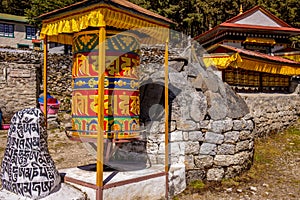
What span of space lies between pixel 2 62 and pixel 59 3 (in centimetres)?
954

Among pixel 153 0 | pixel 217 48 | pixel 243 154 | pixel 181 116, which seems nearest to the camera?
pixel 181 116

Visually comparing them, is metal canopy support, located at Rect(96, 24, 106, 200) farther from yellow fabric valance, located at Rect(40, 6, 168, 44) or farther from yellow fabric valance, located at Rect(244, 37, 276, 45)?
yellow fabric valance, located at Rect(244, 37, 276, 45)

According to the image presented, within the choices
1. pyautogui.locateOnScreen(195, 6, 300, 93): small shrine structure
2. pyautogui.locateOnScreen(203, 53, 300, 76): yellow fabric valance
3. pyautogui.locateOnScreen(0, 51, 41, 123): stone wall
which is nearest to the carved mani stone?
pyautogui.locateOnScreen(203, 53, 300, 76): yellow fabric valance

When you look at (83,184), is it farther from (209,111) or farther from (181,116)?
(209,111)

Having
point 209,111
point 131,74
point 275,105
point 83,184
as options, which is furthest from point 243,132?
point 275,105

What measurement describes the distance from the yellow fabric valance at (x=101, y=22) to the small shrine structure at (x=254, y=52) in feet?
17.1

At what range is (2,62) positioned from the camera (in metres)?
16.8

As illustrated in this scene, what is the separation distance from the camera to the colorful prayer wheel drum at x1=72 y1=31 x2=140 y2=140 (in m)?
5.42

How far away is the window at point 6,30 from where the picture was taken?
104 feet

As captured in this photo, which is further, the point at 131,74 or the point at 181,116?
the point at 181,116

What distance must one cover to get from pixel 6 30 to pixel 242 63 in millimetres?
28115

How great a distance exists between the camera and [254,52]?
46.5ft

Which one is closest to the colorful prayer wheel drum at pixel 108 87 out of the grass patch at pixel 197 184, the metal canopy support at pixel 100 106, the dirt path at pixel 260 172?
the metal canopy support at pixel 100 106

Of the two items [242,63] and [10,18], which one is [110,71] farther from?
[10,18]
